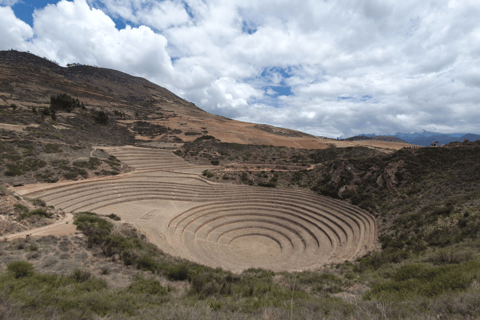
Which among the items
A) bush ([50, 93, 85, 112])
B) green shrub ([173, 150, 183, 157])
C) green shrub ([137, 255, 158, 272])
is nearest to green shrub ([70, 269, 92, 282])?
green shrub ([137, 255, 158, 272])

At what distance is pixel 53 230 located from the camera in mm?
10609

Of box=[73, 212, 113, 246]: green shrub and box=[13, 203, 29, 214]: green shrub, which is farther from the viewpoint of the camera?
box=[13, 203, 29, 214]: green shrub

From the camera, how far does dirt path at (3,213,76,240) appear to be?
966 cm

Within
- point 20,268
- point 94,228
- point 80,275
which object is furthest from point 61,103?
point 80,275

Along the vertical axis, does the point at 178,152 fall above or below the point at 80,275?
above

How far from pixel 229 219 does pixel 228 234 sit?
6.94ft

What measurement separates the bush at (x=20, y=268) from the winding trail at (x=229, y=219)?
4458mm

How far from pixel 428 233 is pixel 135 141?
53710 millimetres

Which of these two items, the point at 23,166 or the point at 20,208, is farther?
the point at 23,166

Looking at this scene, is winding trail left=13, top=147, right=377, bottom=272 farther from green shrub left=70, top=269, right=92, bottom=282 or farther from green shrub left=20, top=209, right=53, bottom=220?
green shrub left=70, top=269, right=92, bottom=282

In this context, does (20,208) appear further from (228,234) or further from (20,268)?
(228,234)

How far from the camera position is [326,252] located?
1569 cm

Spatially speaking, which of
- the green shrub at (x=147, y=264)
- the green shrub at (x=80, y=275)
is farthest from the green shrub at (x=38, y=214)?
the green shrub at (x=147, y=264)

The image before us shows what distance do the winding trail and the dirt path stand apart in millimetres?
188
